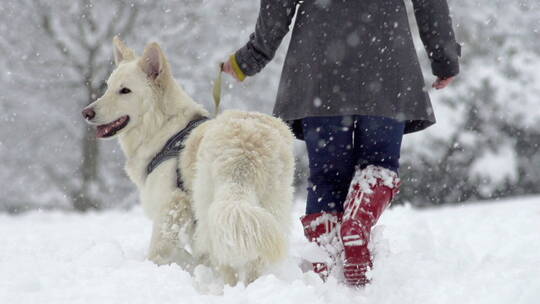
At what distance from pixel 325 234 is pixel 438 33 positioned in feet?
3.72

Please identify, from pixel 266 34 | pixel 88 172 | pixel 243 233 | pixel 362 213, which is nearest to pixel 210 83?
pixel 88 172

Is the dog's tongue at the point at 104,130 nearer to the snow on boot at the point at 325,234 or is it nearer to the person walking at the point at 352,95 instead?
the person walking at the point at 352,95

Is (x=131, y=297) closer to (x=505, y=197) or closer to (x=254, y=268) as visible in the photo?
(x=254, y=268)

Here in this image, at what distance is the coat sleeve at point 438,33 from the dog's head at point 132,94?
5.26 ft

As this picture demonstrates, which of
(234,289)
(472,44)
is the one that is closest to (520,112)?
(472,44)

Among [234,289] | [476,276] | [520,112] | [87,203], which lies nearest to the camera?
[234,289]

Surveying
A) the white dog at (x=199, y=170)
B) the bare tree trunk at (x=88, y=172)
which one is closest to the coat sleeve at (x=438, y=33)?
the white dog at (x=199, y=170)

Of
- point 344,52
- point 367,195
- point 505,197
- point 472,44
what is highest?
point 344,52

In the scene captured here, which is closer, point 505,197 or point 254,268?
point 254,268

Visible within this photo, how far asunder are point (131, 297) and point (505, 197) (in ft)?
31.1

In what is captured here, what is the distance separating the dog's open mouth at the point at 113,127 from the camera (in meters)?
3.41

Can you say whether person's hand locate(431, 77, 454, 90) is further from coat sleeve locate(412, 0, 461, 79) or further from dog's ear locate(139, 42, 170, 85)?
dog's ear locate(139, 42, 170, 85)

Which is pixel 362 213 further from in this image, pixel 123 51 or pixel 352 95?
pixel 123 51

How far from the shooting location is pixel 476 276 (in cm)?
240
